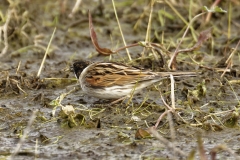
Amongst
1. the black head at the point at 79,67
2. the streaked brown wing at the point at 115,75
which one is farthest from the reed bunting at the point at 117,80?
the black head at the point at 79,67

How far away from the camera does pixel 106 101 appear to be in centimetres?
785

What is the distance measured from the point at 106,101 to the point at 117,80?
49 cm

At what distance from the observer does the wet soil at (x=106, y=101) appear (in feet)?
20.4

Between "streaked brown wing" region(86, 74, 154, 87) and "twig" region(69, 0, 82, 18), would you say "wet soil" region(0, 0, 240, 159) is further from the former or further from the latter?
"streaked brown wing" region(86, 74, 154, 87)

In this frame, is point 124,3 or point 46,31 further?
point 124,3

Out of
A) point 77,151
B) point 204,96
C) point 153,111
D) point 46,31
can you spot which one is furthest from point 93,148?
point 46,31

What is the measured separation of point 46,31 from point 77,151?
220 inches

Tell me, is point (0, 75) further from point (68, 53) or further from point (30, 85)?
point (68, 53)

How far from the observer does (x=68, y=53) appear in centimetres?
1027

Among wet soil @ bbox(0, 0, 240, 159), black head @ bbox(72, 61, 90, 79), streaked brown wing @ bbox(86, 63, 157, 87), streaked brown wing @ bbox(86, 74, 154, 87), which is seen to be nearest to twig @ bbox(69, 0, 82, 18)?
wet soil @ bbox(0, 0, 240, 159)

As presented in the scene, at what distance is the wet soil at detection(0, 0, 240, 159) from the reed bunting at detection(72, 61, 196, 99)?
0.17 metres

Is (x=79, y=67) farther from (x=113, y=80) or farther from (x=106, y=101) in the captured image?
(x=113, y=80)

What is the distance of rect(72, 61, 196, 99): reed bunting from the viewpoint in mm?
7348

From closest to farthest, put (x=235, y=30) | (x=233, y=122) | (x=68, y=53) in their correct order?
(x=233, y=122) < (x=68, y=53) < (x=235, y=30)
